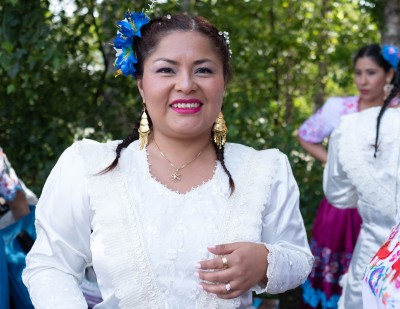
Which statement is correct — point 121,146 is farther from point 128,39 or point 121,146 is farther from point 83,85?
point 83,85

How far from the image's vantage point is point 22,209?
10.8ft

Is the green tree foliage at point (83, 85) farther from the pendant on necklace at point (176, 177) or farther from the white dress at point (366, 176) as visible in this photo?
the pendant on necklace at point (176, 177)

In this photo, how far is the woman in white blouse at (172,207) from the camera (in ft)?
6.09

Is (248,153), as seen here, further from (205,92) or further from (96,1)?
(96,1)

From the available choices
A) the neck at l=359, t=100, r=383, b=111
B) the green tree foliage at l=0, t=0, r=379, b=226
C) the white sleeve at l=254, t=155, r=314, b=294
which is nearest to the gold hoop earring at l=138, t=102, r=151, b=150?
the white sleeve at l=254, t=155, r=314, b=294

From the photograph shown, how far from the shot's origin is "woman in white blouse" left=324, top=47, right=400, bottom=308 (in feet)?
9.25

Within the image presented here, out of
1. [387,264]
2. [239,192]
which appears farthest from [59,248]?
[387,264]

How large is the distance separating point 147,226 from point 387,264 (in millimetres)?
720

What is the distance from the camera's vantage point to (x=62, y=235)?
193 centimetres

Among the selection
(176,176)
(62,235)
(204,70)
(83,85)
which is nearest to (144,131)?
(176,176)

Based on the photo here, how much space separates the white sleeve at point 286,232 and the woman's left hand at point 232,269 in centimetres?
9

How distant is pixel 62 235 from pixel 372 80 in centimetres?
295

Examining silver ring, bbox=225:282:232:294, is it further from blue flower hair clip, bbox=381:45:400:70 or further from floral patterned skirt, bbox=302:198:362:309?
blue flower hair clip, bbox=381:45:400:70

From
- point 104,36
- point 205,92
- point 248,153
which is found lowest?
point 248,153
